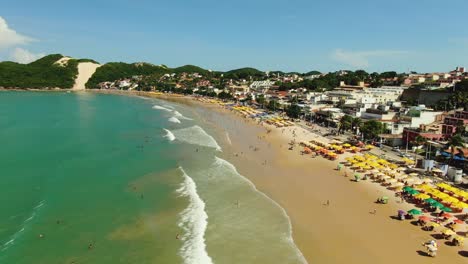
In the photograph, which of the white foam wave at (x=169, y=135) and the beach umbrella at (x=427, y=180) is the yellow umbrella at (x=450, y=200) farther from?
the white foam wave at (x=169, y=135)

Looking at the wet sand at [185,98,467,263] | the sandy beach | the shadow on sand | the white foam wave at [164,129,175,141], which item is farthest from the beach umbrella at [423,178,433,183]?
the white foam wave at [164,129,175,141]

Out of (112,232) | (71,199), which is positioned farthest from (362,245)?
(71,199)

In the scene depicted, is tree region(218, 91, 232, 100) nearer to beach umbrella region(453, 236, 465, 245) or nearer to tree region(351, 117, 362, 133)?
tree region(351, 117, 362, 133)

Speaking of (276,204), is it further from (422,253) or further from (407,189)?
(422,253)

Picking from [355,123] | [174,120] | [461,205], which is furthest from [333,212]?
[174,120]

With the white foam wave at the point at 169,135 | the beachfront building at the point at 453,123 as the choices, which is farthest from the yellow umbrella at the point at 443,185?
the white foam wave at the point at 169,135

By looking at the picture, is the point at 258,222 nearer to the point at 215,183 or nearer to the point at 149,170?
the point at 215,183

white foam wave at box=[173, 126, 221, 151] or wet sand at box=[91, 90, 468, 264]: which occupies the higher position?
white foam wave at box=[173, 126, 221, 151]
